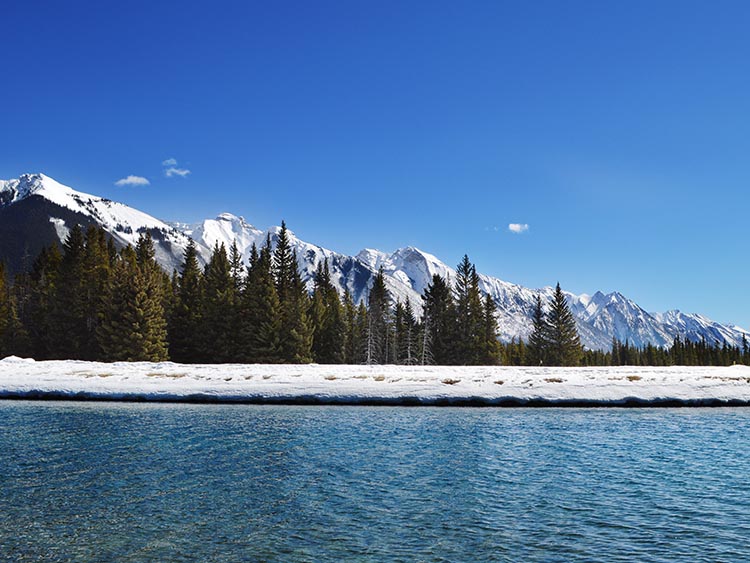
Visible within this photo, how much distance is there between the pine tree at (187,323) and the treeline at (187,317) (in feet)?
0.44

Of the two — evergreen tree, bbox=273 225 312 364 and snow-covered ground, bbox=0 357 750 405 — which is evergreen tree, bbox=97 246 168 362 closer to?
evergreen tree, bbox=273 225 312 364

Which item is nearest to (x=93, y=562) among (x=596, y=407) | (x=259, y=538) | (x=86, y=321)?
(x=259, y=538)

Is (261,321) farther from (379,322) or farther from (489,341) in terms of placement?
(489,341)

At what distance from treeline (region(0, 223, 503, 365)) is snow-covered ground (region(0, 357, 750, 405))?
2292 centimetres

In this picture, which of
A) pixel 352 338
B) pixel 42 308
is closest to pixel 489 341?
pixel 352 338

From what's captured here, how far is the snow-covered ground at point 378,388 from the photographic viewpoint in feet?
111

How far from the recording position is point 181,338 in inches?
2990

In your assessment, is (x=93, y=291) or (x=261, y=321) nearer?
(x=93, y=291)

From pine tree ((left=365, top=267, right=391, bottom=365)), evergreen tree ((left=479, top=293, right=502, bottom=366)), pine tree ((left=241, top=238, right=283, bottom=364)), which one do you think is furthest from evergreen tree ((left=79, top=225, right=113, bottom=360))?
evergreen tree ((left=479, top=293, right=502, bottom=366))

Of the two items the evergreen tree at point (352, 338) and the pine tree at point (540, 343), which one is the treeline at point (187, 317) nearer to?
the evergreen tree at point (352, 338)

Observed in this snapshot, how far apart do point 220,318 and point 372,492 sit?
64200mm

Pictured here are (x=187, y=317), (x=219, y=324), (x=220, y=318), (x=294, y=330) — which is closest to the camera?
(x=294, y=330)

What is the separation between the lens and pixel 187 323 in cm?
7594

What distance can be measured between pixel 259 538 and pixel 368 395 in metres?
24.2
